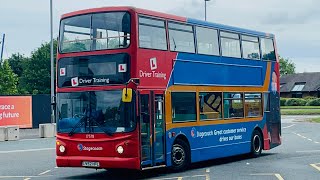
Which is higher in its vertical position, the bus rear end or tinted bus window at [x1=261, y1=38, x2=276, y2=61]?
tinted bus window at [x1=261, y1=38, x2=276, y2=61]

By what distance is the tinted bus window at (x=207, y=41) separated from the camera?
17156mm

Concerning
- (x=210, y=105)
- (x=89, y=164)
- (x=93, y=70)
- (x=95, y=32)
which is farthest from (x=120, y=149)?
(x=210, y=105)

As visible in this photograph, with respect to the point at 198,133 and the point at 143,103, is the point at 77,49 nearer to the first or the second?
the point at 143,103

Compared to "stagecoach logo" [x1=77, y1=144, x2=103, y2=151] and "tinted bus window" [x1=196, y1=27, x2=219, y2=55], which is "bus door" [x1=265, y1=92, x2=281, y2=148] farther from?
"stagecoach logo" [x1=77, y1=144, x2=103, y2=151]

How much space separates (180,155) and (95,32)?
3.95 metres

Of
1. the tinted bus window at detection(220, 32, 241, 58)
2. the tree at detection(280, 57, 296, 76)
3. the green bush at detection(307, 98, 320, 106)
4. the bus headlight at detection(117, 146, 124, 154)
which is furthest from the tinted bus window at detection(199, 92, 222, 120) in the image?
the tree at detection(280, 57, 296, 76)

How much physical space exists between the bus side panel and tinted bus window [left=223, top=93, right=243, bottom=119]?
313mm

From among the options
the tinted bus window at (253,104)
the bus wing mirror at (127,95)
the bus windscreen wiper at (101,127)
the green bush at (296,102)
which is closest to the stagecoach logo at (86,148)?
the bus windscreen wiper at (101,127)

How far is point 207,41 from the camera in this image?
1756cm

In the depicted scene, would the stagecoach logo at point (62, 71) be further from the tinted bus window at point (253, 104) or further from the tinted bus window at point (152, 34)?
the tinted bus window at point (253, 104)

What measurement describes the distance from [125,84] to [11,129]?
A: 62.8 ft

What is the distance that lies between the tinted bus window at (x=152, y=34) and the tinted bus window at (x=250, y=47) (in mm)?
4626

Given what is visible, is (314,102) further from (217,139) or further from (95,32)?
(95,32)

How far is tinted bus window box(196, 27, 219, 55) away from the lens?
56.3 feet
